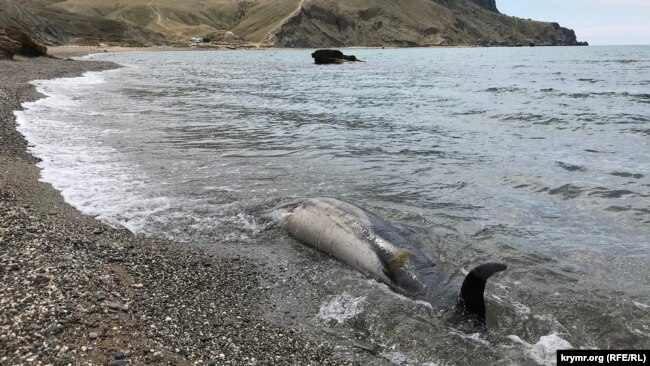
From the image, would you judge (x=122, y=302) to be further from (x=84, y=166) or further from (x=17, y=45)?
(x=17, y=45)

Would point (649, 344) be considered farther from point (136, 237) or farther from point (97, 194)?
point (97, 194)

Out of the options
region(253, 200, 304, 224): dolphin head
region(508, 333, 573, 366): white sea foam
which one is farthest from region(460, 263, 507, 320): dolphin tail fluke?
region(253, 200, 304, 224): dolphin head

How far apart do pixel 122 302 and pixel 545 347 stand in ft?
15.0

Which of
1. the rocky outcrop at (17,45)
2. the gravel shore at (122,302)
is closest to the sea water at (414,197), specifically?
the gravel shore at (122,302)

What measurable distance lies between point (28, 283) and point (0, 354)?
4.18 feet

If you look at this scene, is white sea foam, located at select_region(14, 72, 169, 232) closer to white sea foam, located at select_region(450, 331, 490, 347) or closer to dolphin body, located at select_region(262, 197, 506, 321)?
dolphin body, located at select_region(262, 197, 506, 321)

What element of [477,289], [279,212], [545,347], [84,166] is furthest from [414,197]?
[84,166]

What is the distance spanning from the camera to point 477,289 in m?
5.46

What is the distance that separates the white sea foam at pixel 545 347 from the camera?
15.5 ft

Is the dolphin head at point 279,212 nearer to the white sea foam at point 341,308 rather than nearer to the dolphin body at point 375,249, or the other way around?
the dolphin body at point 375,249

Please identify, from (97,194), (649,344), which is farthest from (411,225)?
(97,194)

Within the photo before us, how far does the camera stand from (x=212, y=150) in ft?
46.8

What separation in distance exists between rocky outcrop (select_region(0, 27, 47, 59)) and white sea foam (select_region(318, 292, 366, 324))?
151ft

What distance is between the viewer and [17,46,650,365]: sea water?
5.33 meters
